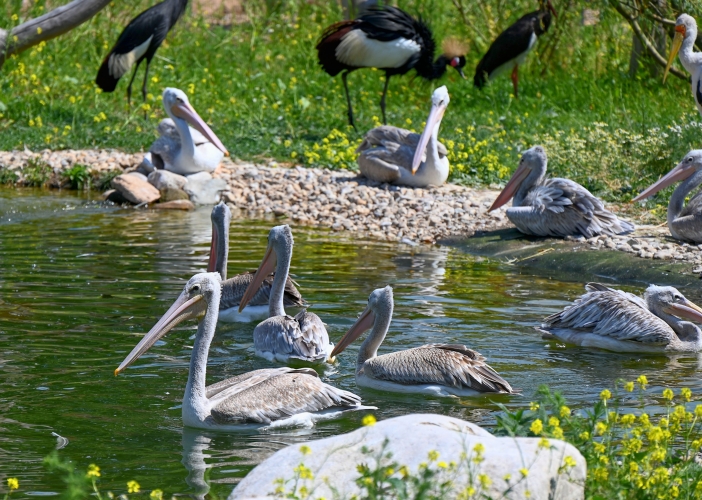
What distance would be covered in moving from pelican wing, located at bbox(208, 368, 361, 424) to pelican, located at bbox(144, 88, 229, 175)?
6.62 metres

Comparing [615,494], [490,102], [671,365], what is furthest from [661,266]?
[490,102]

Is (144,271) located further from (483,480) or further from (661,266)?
(483,480)

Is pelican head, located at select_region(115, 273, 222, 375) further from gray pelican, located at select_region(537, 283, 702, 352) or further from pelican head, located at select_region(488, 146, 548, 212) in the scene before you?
pelican head, located at select_region(488, 146, 548, 212)

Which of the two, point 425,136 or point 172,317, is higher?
point 425,136

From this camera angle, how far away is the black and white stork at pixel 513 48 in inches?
592

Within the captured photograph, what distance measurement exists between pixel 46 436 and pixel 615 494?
8.58 feet

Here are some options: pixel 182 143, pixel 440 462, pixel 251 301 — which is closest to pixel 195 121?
pixel 182 143

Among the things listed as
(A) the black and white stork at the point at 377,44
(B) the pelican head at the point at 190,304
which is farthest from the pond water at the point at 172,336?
(A) the black and white stork at the point at 377,44

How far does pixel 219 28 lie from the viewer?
18.0 metres

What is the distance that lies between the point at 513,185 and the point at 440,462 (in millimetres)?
7074

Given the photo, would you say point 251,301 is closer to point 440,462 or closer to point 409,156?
point 440,462

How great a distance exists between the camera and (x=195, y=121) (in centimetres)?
1178

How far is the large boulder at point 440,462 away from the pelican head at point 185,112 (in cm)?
827

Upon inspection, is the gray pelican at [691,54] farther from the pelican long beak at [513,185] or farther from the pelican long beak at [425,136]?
the pelican long beak at [425,136]
